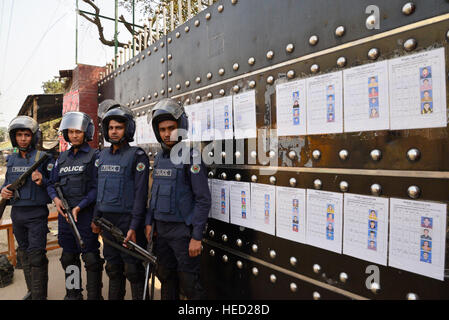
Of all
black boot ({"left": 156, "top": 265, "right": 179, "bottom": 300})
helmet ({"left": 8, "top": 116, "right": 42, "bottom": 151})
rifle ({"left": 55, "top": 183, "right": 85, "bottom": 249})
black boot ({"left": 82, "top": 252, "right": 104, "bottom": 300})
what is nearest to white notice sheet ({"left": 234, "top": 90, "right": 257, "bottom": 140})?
black boot ({"left": 156, "top": 265, "right": 179, "bottom": 300})

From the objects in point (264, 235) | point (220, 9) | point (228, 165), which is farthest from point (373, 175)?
point (220, 9)

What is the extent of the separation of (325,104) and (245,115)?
2.14 feet

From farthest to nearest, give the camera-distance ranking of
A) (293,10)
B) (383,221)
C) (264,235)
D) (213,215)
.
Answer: (213,215) → (264,235) → (293,10) → (383,221)

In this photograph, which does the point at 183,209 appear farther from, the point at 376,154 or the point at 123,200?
the point at 376,154

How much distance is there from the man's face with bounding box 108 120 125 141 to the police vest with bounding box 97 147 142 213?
18cm

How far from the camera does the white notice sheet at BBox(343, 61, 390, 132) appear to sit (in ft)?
4.66

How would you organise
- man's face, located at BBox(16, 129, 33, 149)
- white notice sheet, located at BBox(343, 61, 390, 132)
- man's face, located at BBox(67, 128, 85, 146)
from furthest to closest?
man's face, located at BBox(16, 129, 33, 149) → man's face, located at BBox(67, 128, 85, 146) → white notice sheet, located at BBox(343, 61, 390, 132)

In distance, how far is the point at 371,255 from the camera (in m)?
1.49

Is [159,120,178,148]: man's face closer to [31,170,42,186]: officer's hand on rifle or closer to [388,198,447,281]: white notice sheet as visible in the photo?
[388,198,447,281]: white notice sheet

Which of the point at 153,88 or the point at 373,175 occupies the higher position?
the point at 153,88

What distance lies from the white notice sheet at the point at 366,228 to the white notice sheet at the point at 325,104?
0.42 m

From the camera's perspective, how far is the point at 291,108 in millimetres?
1823

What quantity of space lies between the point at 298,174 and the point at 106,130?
2112mm
